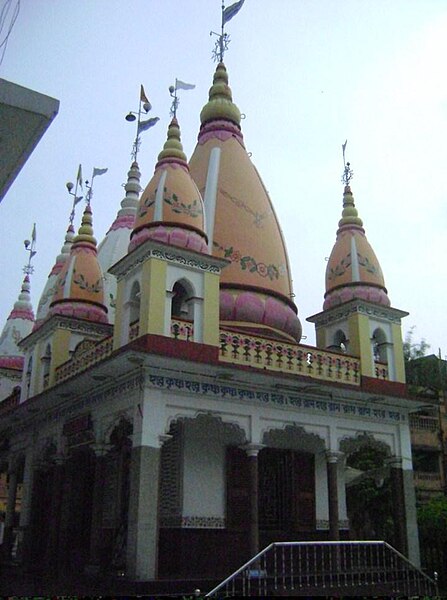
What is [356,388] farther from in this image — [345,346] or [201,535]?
[201,535]

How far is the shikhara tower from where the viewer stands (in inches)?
481

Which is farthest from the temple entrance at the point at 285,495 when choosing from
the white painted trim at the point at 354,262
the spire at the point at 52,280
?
the spire at the point at 52,280

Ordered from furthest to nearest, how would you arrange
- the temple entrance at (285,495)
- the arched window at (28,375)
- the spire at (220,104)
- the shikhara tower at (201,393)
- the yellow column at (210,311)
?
the spire at (220,104) → the arched window at (28,375) → the temple entrance at (285,495) → the yellow column at (210,311) → the shikhara tower at (201,393)

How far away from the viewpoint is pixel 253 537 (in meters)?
12.2

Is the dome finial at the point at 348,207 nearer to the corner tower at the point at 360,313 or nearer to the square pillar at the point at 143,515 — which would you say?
the corner tower at the point at 360,313

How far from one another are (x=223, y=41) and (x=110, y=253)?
7.59 m

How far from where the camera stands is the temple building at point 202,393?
482 inches

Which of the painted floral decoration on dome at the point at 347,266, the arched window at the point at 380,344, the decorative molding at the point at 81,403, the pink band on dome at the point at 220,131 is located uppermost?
Result: the pink band on dome at the point at 220,131

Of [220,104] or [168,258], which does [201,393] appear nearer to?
[168,258]

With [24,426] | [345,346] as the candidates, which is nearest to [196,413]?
[345,346]

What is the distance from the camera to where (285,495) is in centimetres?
1491

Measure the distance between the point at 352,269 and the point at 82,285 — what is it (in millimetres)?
7011

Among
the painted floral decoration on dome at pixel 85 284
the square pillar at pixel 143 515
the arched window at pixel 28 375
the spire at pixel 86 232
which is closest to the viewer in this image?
the square pillar at pixel 143 515

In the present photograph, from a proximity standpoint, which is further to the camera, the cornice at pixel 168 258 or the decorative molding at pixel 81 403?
the cornice at pixel 168 258
